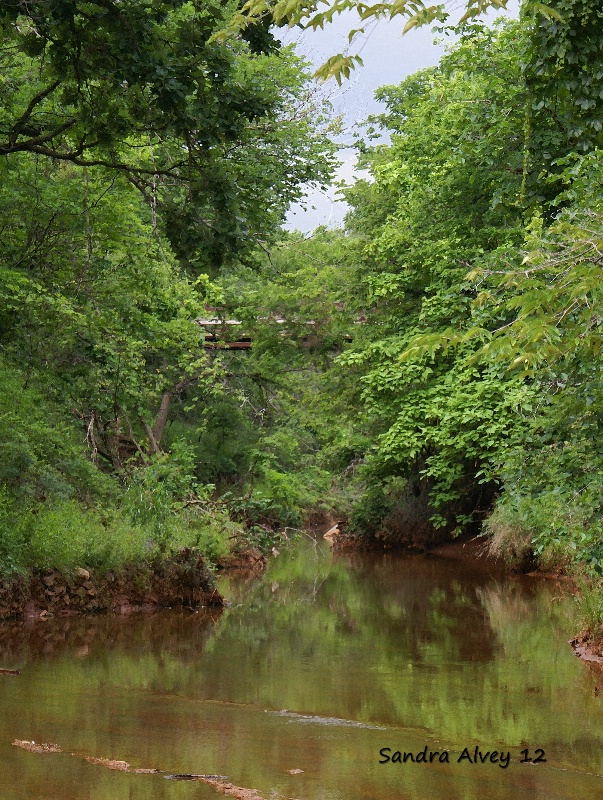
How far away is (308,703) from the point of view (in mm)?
A: 9141

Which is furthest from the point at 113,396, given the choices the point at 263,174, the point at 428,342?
the point at 428,342

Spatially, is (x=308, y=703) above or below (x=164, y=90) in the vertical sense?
below

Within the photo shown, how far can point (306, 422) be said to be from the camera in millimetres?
27375

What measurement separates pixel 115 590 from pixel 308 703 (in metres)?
5.71

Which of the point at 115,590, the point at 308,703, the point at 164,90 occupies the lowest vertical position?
the point at 308,703

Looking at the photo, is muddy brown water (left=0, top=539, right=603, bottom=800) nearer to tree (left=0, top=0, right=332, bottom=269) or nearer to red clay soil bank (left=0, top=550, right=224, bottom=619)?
red clay soil bank (left=0, top=550, right=224, bottom=619)

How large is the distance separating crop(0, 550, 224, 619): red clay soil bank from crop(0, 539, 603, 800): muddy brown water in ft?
1.13

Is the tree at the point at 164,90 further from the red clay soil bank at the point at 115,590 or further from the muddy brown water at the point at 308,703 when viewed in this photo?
the red clay soil bank at the point at 115,590

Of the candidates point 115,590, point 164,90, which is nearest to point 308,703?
point 164,90

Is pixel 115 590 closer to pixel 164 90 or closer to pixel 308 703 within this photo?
pixel 308 703

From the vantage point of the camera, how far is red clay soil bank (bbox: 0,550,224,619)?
13.1 metres

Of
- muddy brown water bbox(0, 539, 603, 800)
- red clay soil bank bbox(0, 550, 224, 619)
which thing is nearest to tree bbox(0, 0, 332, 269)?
muddy brown water bbox(0, 539, 603, 800)

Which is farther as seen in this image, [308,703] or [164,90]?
[308,703]

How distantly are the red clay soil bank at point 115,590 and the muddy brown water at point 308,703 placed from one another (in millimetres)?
344
